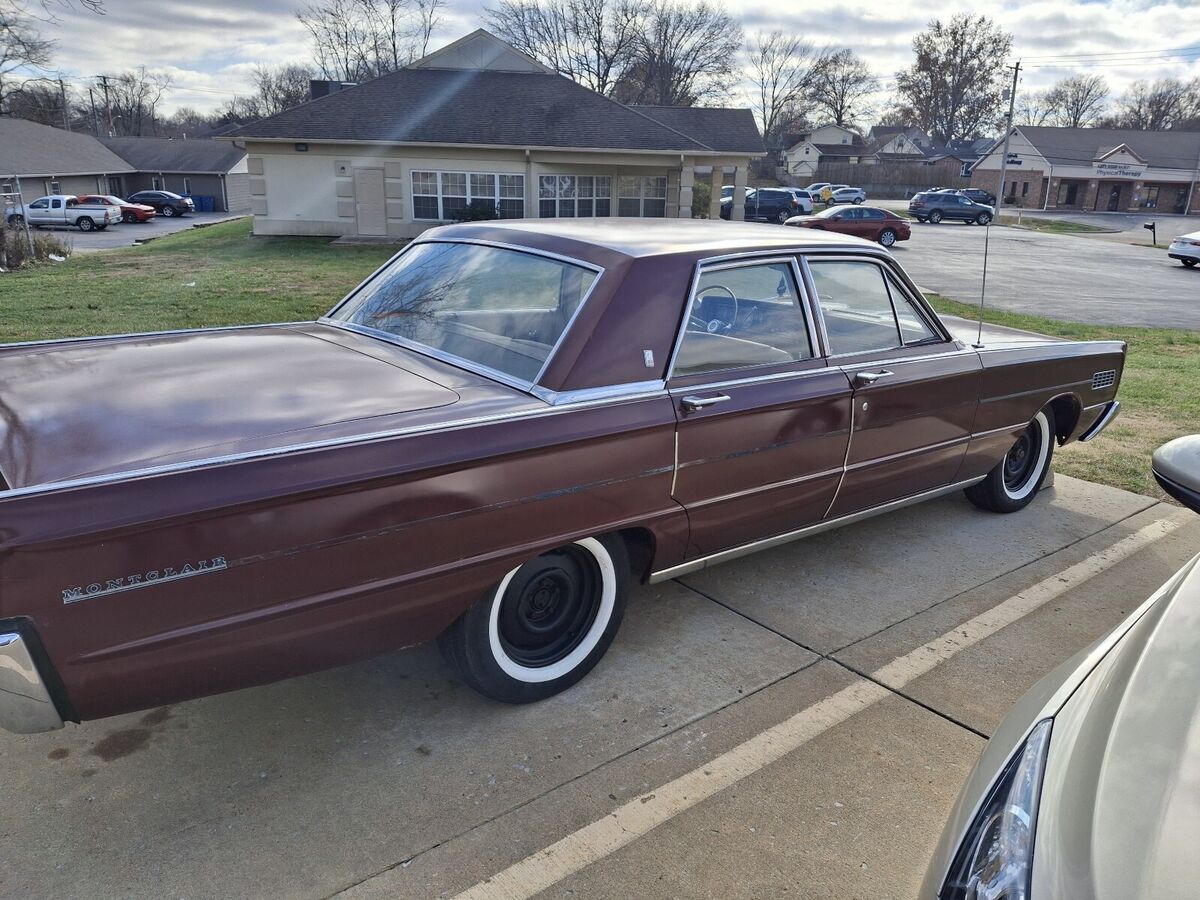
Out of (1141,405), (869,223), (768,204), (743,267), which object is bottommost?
(1141,405)

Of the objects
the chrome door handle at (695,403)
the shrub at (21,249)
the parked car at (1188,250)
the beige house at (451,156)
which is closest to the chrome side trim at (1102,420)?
the chrome door handle at (695,403)

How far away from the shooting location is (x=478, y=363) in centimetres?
330

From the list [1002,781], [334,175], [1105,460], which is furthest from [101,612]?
[334,175]

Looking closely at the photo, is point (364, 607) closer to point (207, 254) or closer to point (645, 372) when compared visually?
point (645, 372)

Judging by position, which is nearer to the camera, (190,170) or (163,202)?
(163,202)

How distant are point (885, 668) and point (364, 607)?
215cm

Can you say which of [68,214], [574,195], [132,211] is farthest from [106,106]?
[574,195]

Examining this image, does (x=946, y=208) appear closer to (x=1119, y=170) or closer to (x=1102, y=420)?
(x=1119, y=170)

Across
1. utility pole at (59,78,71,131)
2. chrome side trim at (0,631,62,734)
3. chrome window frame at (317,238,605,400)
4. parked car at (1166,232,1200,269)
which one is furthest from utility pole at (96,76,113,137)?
chrome side trim at (0,631,62,734)

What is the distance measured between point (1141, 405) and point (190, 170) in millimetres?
56969

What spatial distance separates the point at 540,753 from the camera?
114 inches

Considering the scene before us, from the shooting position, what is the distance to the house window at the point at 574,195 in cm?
2542

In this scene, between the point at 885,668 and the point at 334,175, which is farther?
the point at 334,175

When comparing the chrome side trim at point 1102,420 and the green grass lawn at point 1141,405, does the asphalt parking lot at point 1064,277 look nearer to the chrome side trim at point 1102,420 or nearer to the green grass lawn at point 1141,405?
the green grass lawn at point 1141,405
